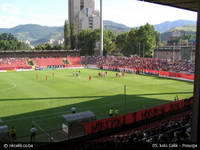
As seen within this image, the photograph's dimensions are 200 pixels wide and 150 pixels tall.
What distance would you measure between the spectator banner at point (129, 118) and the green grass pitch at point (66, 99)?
17.0 ft

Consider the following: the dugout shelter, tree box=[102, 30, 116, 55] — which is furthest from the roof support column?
tree box=[102, 30, 116, 55]

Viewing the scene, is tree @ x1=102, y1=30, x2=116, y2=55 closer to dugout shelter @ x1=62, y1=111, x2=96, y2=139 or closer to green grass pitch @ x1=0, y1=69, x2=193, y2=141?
green grass pitch @ x1=0, y1=69, x2=193, y2=141

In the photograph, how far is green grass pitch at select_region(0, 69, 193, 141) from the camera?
77.7 feet

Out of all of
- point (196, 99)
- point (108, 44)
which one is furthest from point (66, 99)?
point (108, 44)

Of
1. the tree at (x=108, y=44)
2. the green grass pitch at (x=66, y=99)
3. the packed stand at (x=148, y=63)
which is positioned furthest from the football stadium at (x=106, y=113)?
the tree at (x=108, y=44)

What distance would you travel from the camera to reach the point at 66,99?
31297 millimetres

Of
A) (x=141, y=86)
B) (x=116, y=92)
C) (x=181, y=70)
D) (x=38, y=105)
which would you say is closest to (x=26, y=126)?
(x=38, y=105)

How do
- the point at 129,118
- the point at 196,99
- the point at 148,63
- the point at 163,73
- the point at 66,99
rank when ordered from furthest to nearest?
the point at 148,63, the point at 163,73, the point at 66,99, the point at 129,118, the point at 196,99

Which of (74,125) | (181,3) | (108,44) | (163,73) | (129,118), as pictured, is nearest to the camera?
(181,3)

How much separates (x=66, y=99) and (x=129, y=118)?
14.0 metres

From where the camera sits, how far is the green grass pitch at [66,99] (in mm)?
23669

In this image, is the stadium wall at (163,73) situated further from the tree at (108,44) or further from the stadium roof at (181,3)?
the tree at (108,44)

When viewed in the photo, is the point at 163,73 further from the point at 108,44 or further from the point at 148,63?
the point at 108,44

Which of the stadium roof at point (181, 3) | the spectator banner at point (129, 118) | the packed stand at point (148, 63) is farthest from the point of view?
the packed stand at point (148, 63)
